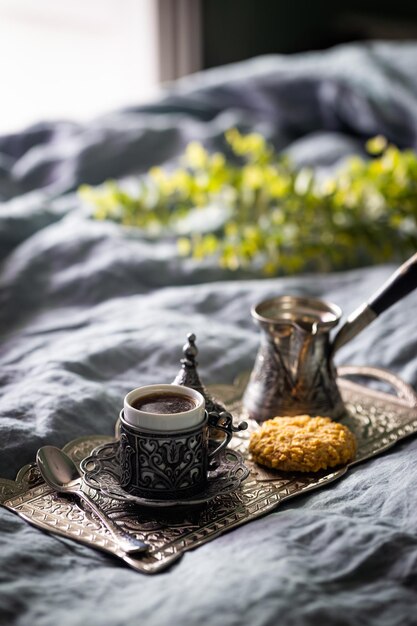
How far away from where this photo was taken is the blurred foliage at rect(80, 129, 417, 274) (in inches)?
50.6

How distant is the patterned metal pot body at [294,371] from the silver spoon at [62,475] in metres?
0.20

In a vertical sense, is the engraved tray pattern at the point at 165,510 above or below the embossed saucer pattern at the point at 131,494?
below

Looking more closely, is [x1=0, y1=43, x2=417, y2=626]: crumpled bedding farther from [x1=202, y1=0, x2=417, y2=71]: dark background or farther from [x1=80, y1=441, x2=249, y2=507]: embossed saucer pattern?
[x1=202, y1=0, x2=417, y2=71]: dark background

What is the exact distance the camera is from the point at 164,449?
0.65 metres

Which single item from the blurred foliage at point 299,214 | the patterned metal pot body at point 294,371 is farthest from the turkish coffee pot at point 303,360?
the blurred foliage at point 299,214

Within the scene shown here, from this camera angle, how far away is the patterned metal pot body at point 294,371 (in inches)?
32.4

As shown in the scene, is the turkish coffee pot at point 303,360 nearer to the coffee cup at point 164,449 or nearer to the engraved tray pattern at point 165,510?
the engraved tray pattern at point 165,510

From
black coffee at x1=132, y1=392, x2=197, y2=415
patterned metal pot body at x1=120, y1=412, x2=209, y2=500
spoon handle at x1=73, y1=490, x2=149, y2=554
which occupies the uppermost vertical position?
black coffee at x1=132, y1=392, x2=197, y2=415

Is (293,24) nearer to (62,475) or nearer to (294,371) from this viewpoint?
(294,371)

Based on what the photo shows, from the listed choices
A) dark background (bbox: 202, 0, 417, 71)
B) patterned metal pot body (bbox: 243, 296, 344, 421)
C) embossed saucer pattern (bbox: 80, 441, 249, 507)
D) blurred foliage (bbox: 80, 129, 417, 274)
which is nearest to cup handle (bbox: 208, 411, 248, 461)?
embossed saucer pattern (bbox: 80, 441, 249, 507)

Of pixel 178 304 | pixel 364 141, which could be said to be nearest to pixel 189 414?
pixel 178 304

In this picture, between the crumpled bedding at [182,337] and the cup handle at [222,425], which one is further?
the cup handle at [222,425]

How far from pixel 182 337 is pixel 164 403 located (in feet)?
1.08

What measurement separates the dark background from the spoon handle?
7.30 ft
